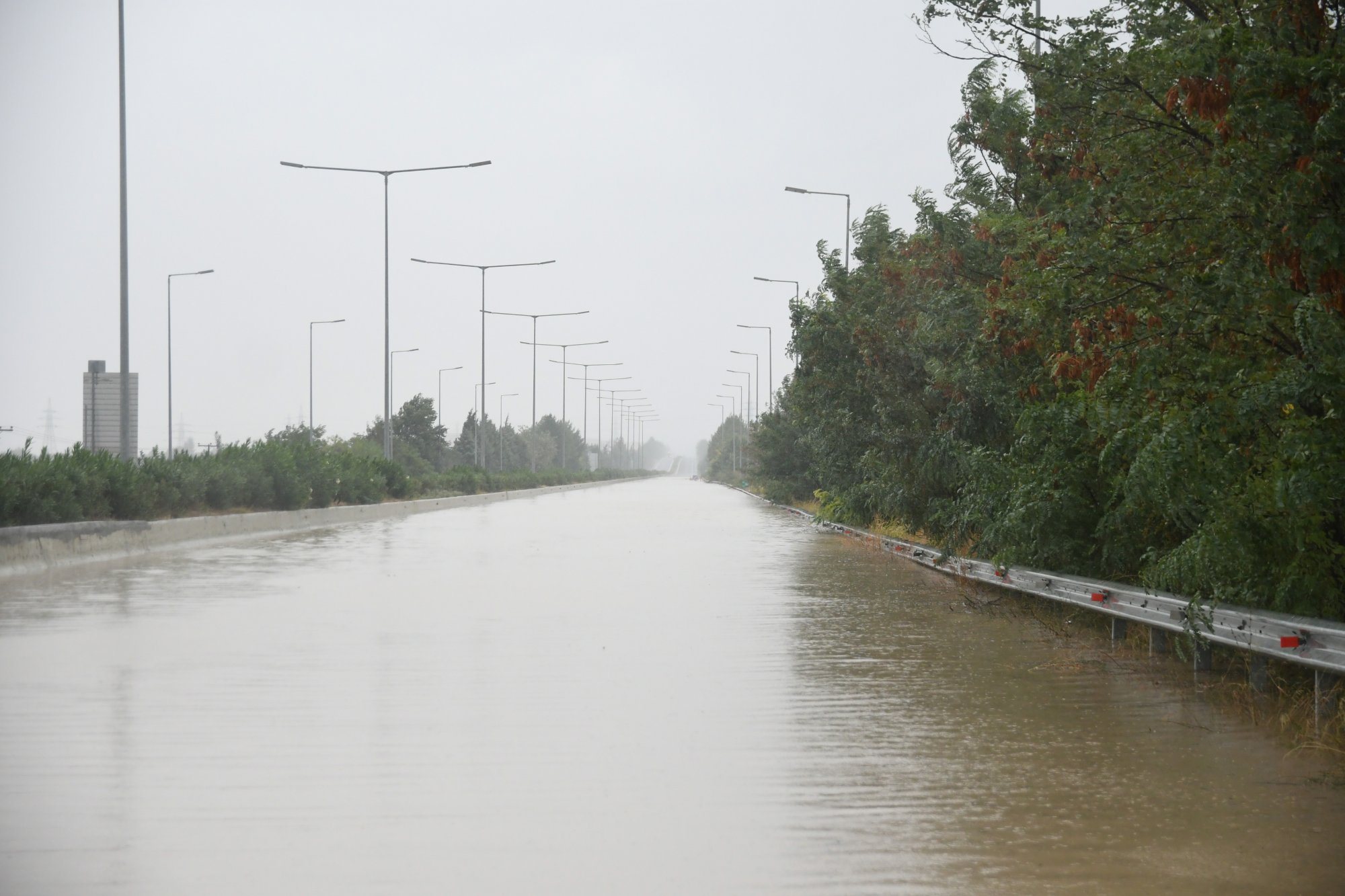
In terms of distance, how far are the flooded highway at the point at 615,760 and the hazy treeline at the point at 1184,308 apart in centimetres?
116

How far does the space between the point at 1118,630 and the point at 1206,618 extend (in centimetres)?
328

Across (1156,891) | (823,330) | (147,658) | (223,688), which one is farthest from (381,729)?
(823,330)

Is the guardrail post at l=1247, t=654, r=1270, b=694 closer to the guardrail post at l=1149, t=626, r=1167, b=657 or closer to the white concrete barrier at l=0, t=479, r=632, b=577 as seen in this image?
the guardrail post at l=1149, t=626, r=1167, b=657

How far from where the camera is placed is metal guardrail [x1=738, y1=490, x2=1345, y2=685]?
8461mm

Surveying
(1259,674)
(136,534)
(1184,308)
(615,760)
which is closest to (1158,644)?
(1259,674)

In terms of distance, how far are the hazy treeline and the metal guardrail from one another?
0.20 m

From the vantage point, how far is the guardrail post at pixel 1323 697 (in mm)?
8664

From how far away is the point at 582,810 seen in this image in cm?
688

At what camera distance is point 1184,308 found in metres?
9.97

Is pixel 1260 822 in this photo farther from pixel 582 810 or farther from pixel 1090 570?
pixel 1090 570

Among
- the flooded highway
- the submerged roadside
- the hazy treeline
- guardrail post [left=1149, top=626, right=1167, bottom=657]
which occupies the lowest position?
the flooded highway

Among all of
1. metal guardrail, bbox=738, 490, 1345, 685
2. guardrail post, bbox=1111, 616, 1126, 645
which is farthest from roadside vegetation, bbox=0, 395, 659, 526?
guardrail post, bbox=1111, 616, 1126, 645

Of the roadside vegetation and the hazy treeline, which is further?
the roadside vegetation

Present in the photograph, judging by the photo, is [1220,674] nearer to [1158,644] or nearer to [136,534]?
[1158,644]
